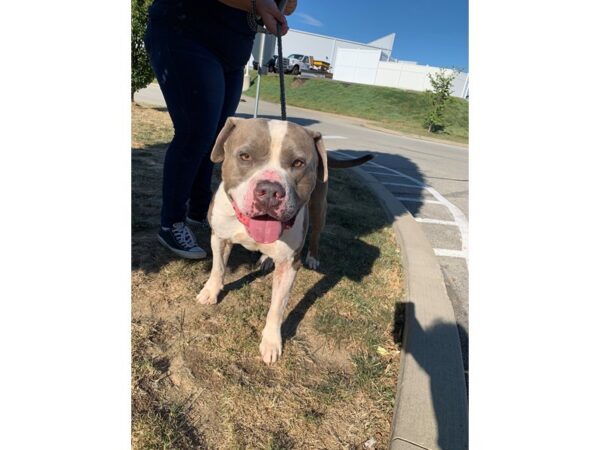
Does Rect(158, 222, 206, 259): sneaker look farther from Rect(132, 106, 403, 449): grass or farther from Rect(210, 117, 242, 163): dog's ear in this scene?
Rect(210, 117, 242, 163): dog's ear

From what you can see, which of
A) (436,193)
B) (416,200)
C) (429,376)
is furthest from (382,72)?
(429,376)

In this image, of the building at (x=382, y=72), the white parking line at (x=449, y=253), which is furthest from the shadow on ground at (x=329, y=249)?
the building at (x=382, y=72)

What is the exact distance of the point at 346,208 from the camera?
512cm

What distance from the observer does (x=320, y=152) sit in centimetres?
242

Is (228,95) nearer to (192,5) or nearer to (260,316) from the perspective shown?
(192,5)

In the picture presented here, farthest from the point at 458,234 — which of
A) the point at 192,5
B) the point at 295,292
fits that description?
the point at 192,5

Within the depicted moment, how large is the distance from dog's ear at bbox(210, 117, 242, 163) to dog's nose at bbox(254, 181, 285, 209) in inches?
20.1

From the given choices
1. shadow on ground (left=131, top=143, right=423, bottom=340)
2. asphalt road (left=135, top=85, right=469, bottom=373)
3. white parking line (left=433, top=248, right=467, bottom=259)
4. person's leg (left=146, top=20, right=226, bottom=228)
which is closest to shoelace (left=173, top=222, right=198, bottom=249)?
shadow on ground (left=131, top=143, right=423, bottom=340)

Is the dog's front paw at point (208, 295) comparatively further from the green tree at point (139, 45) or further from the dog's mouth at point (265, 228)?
the green tree at point (139, 45)

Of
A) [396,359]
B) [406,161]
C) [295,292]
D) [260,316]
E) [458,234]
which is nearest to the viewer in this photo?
[396,359]

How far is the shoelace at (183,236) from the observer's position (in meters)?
3.16

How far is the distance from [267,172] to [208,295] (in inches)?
44.6

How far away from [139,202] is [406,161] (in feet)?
27.0

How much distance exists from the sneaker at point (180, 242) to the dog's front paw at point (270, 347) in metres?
1.10
